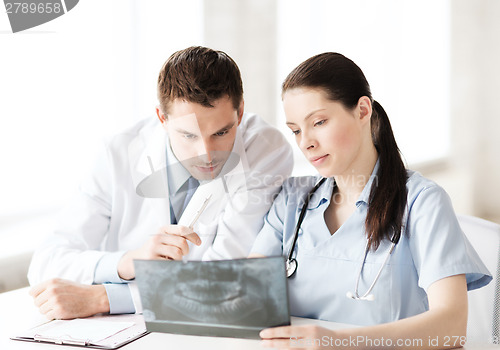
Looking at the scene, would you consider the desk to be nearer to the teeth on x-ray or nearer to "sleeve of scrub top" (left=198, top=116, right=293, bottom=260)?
the teeth on x-ray

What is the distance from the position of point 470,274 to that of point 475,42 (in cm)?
380

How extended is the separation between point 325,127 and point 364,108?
12 cm

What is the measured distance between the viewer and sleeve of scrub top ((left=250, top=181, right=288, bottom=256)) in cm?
154

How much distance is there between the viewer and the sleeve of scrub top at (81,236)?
5.19 feet

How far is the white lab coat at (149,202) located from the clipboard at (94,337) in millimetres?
262

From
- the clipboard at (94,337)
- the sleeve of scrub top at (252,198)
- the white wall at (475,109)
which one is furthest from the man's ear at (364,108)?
the white wall at (475,109)

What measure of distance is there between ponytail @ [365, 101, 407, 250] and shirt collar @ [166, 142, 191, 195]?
0.58m

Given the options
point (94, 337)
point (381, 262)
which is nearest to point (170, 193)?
point (94, 337)

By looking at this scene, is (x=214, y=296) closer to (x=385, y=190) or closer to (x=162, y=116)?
(x=385, y=190)

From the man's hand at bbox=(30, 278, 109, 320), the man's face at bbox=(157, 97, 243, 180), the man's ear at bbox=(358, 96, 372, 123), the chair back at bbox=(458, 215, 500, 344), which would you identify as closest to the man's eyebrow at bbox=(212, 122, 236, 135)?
the man's face at bbox=(157, 97, 243, 180)

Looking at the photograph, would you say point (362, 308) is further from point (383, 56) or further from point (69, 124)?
point (383, 56)

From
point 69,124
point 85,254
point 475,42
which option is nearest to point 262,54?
point 69,124

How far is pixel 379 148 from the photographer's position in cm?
149

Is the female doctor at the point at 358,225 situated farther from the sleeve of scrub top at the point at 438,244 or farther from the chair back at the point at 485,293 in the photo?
the chair back at the point at 485,293
